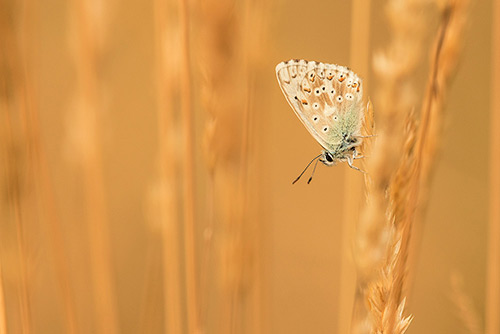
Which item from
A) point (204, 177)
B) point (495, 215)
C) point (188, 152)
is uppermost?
point (188, 152)

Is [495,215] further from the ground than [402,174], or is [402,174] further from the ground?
[402,174]

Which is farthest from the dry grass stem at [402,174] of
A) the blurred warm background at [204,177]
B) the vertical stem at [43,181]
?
the vertical stem at [43,181]

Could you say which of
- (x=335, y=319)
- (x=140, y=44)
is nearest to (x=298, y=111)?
(x=335, y=319)

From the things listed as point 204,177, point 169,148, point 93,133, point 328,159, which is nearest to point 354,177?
point 328,159

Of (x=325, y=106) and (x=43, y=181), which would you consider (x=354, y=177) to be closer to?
(x=325, y=106)

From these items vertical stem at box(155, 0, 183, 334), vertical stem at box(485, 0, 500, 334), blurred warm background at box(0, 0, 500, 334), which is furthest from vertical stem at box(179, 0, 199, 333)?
vertical stem at box(485, 0, 500, 334)

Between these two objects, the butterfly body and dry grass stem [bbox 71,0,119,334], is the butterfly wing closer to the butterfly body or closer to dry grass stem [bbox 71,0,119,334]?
the butterfly body

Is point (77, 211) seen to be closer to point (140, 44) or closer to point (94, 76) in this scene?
point (94, 76)
